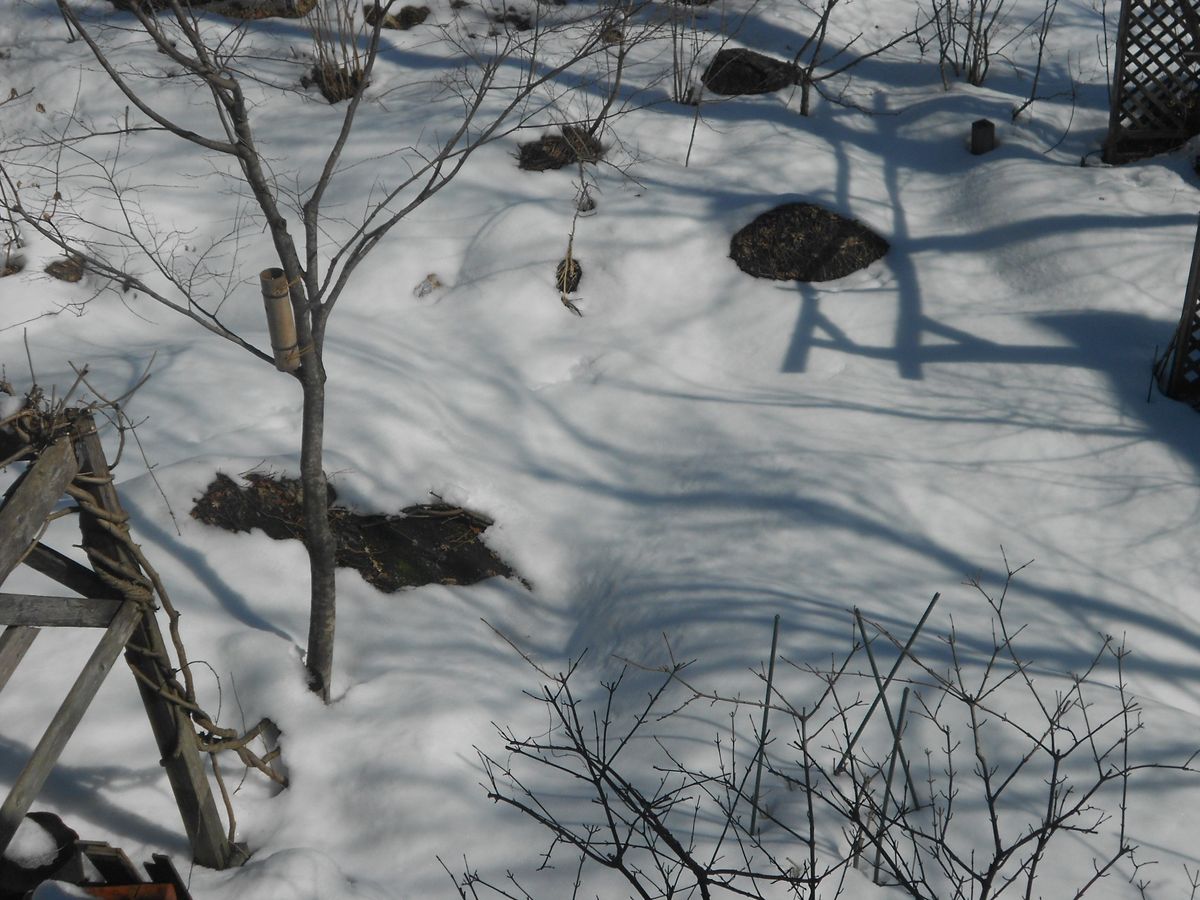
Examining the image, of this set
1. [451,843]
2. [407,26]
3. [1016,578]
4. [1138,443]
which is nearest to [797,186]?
[1138,443]

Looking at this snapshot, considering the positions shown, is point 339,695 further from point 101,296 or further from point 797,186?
point 797,186

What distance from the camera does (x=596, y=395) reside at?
19.5ft

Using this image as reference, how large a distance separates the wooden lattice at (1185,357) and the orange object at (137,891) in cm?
539

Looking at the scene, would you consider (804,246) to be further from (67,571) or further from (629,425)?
(67,571)

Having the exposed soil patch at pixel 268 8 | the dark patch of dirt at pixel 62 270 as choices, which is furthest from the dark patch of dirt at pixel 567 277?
the exposed soil patch at pixel 268 8

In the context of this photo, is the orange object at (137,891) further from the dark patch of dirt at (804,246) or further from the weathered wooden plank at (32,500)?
the dark patch of dirt at (804,246)

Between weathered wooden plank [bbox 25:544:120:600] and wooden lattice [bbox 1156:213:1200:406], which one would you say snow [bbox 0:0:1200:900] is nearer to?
wooden lattice [bbox 1156:213:1200:406]

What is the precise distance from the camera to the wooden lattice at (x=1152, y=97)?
6867mm

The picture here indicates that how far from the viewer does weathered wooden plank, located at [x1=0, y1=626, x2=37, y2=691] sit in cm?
265

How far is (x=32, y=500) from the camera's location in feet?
7.53

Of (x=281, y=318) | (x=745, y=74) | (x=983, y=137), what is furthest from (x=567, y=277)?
(x=281, y=318)

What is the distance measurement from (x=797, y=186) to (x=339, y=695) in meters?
4.88

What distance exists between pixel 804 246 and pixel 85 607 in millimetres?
5247

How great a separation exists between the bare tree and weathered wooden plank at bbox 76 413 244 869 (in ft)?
2.23
